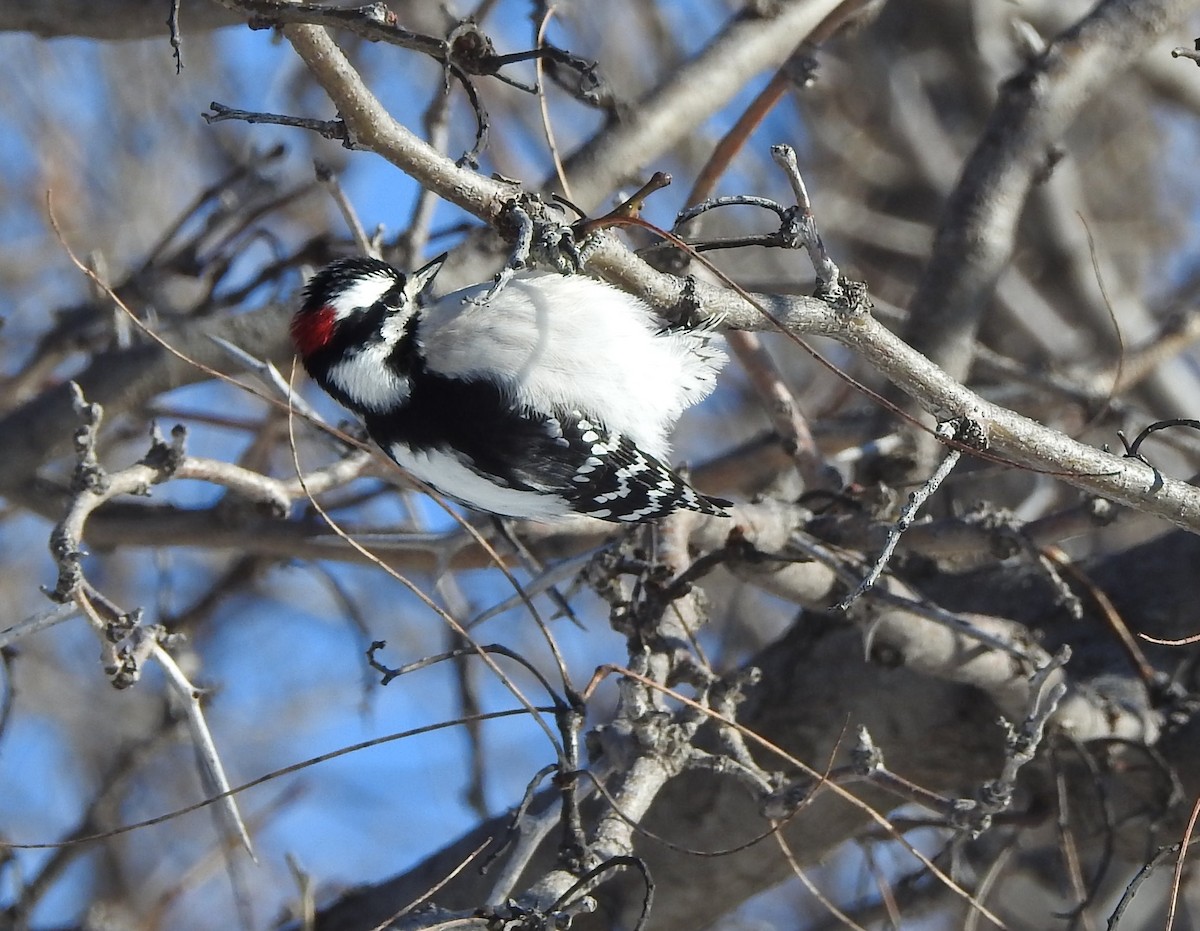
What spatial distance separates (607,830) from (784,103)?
21.7 feet

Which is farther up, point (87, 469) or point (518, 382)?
point (518, 382)

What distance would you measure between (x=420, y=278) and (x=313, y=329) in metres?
0.34

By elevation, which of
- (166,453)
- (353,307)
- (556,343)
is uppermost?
(353,307)

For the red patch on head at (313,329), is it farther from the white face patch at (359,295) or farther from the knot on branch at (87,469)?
the knot on branch at (87,469)

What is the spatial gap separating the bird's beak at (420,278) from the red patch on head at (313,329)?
23cm

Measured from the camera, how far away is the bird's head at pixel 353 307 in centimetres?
356

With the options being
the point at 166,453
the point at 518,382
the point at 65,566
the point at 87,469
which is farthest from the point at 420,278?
the point at 65,566

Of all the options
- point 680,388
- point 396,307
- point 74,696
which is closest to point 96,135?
point 74,696

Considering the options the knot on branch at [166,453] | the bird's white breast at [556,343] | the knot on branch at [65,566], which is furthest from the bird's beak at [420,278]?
the knot on branch at [65,566]

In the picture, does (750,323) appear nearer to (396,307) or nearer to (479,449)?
(479,449)

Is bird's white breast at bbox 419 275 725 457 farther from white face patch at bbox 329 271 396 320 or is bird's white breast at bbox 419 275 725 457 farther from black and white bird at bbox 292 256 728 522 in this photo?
white face patch at bbox 329 271 396 320

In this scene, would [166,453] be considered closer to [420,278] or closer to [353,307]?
[353,307]

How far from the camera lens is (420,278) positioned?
Answer: 3.70 meters

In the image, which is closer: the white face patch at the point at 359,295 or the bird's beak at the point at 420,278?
the white face patch at the point at 359,295
